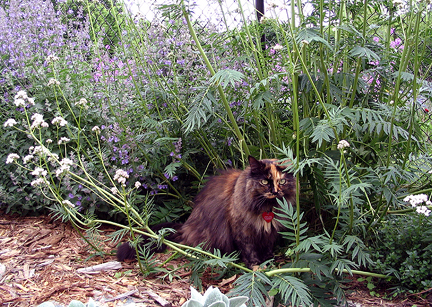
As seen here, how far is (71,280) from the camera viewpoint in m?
2.47

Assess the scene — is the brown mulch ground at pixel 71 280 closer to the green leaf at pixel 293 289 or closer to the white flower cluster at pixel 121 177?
the green leaf at pixel 293 289

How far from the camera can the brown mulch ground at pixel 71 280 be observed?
2293 millimetres

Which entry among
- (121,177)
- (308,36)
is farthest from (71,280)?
(308,36)

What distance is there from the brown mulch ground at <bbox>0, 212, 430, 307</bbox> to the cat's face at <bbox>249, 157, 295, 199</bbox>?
2.16ft

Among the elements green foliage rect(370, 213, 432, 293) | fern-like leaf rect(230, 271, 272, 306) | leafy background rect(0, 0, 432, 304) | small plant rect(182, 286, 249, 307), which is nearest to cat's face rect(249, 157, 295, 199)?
leafy background rect(0, 0, 432, 304)

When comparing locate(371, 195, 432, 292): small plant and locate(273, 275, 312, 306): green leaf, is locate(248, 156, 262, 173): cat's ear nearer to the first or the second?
locate(273, 275, 312, 306): green leaf

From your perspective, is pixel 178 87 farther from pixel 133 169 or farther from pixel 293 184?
pixel 293 184

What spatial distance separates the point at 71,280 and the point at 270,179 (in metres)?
1.43

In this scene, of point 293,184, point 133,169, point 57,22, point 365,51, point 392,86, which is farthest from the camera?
point 57,22

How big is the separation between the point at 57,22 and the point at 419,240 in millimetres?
3367

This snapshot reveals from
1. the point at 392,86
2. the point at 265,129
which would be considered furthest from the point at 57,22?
the point at 392,86

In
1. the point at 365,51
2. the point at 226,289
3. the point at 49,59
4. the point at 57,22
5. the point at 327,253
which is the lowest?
the point at 226,289

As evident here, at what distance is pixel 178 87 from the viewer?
3.10 meters

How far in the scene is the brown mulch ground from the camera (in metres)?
2.29
